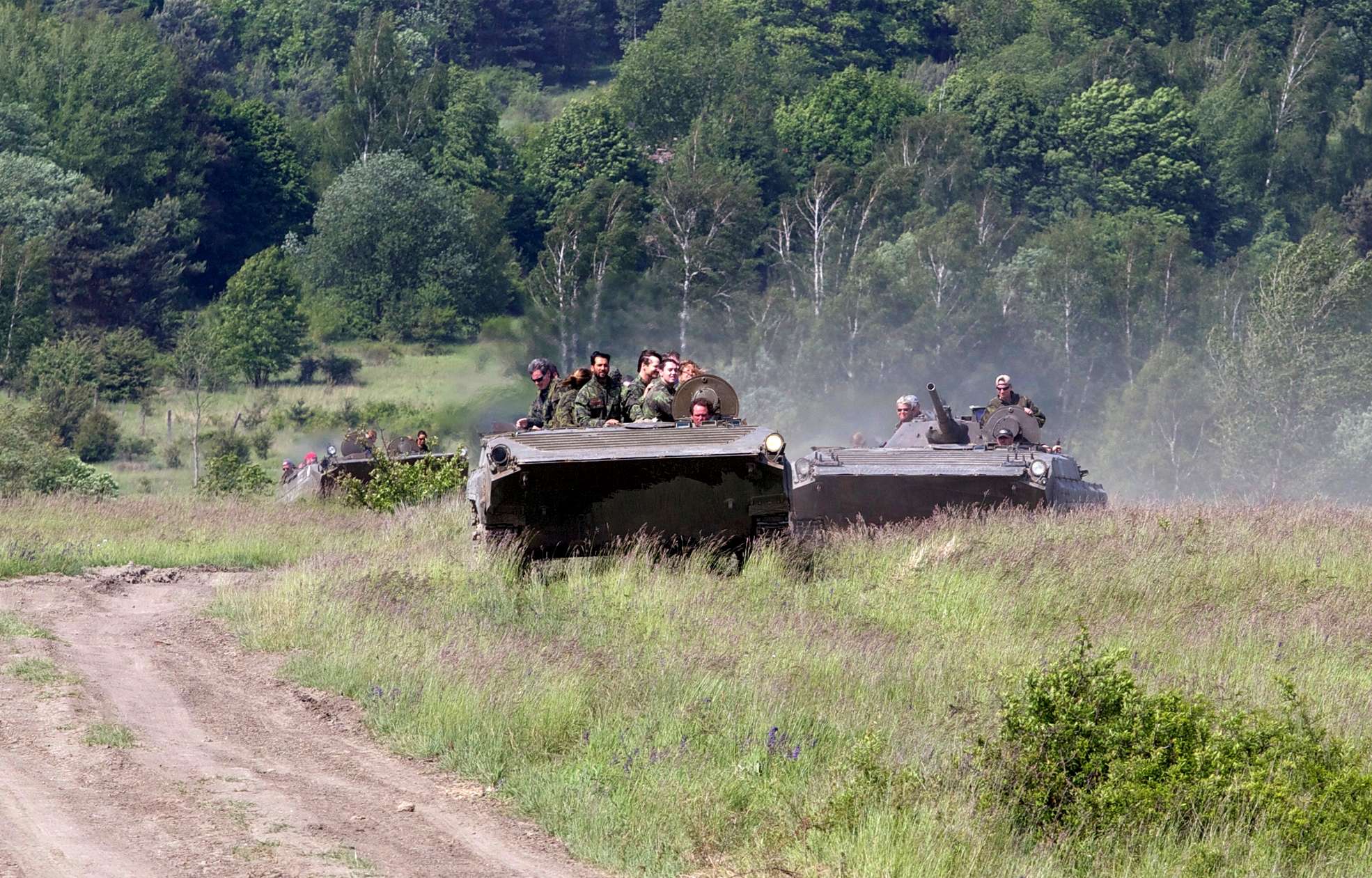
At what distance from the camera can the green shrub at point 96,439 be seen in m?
47.1

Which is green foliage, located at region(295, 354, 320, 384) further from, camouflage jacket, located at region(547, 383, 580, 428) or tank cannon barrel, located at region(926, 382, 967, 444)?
camouflage jacket, located at region(547, 383, 580, 428)

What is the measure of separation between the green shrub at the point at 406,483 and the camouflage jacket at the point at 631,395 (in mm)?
6644

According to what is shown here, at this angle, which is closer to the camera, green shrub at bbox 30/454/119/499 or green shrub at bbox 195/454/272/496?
green shrub at bbox 30/454/119/499

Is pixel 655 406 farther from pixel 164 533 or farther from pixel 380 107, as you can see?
pixel 380 107

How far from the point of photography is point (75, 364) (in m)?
50.9

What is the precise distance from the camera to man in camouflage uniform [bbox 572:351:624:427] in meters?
15.1

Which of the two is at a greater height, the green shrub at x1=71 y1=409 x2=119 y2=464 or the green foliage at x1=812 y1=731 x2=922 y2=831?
the green foliage at x1=812 y1=731 x2=922 y2=831

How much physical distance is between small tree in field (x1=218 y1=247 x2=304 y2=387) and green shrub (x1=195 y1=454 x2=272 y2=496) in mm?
18726

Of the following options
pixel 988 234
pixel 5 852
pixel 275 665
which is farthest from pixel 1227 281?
pixel 5 852

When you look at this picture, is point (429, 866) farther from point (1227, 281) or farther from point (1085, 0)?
point (1085, 0)

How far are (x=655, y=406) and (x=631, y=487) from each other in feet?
7.53

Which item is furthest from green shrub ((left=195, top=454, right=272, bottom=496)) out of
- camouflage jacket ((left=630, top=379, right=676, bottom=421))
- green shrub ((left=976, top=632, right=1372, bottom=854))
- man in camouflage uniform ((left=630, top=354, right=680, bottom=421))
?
green shrub ((left=976, top=632, right=1372, bottom=854))

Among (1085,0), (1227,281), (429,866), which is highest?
(1085,0)

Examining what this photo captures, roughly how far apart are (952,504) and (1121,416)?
1487 inches
